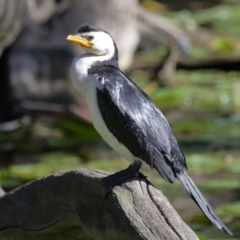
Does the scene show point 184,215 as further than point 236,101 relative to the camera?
No

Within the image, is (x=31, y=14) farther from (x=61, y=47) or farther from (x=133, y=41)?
(x=133, y=41)

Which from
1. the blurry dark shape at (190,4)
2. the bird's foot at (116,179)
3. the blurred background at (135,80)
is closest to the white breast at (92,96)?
the bird's foot at (116,179)

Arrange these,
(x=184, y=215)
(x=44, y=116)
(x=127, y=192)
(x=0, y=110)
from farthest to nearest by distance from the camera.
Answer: (x=0, y=110), (x=44, y=116), (x=184, y=215), (x=127, y=192)

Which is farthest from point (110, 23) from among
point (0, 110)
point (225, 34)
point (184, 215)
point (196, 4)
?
point (196, 4)

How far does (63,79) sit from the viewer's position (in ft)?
28.0

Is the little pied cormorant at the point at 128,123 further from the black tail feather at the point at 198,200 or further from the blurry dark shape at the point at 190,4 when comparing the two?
the blurry dark shape at the point at 190,4

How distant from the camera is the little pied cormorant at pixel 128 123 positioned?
3.69m

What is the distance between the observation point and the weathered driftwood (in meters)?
3.33

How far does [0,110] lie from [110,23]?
1281 millimetres

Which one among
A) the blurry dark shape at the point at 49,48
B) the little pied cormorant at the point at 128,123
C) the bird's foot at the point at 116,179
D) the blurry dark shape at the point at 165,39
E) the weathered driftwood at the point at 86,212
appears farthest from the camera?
the blurry dark shape at the point at 165,39

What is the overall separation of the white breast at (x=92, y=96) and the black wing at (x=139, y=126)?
30mm

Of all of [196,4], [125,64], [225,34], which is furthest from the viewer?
[196,4]

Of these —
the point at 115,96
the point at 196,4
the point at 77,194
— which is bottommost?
the point at 196,4

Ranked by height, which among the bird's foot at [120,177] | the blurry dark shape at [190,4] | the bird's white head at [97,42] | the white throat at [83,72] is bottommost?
the blurry dark shape at [190,4]
